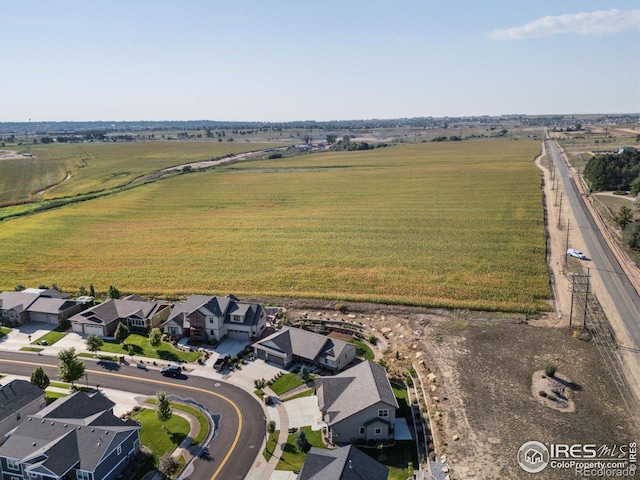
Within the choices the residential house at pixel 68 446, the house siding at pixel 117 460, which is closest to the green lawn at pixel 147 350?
the residential house at pixel 68 446

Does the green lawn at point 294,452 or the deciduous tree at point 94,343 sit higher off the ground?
the deciduous tree at point 94,343

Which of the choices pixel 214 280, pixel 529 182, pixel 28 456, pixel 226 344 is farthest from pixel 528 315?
pixel 529 182

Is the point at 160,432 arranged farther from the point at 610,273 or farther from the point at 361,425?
the point at 610,273

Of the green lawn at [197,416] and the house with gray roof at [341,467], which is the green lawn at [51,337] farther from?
the house with gray roof at [341,467]

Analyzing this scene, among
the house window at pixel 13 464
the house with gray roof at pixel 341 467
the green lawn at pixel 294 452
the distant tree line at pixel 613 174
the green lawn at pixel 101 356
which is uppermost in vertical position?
the distant tree line at pixel 613 174

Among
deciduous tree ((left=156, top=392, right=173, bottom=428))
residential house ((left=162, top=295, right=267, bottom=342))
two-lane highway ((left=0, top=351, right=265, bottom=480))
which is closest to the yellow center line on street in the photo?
two-lane highway ((left=0, top=351, right=265, bottom=480))

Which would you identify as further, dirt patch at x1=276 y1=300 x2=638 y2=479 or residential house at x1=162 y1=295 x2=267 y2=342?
residential house at x1=162 y1=295 x2=267 y2=342

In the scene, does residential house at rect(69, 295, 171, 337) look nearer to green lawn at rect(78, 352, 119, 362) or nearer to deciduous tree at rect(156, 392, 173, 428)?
green lawn at rect(78, 352, 119, 362)
